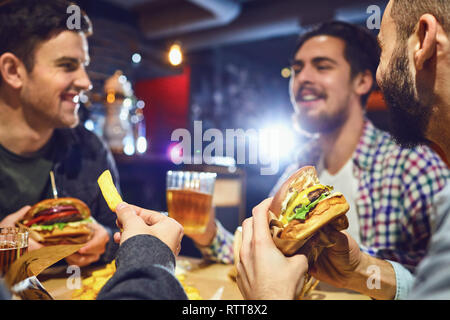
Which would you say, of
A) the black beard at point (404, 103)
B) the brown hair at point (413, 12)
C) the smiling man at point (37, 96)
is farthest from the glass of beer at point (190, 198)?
the brown hair at point (413, 12)

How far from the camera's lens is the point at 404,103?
98cm

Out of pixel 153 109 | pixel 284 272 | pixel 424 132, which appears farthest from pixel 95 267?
pixel 153 109

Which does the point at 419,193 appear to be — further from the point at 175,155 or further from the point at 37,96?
the point at 175,155

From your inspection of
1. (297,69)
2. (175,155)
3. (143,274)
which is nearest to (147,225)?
(143,274)

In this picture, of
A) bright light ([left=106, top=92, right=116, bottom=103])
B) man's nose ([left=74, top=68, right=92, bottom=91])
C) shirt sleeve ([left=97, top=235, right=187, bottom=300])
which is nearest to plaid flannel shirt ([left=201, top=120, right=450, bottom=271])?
shirt sleeve ([left=97, top=235, right=187, bottom=300])

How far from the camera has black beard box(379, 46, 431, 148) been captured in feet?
3.04

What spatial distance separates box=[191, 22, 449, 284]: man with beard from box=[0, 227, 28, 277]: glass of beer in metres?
0.73

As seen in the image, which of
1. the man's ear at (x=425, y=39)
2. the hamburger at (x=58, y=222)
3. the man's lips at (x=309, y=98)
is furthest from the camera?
the man's lips at (x=309, y=98)

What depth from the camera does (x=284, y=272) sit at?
0.61 m

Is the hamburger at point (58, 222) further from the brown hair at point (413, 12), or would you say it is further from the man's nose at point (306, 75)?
the man's nose at point (306, 75)

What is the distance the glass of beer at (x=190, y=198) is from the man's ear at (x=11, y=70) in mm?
989

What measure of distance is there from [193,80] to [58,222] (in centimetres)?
613

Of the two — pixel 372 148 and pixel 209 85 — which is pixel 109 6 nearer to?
pixel 209 85

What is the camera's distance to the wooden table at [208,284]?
3.26 ft
